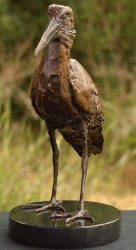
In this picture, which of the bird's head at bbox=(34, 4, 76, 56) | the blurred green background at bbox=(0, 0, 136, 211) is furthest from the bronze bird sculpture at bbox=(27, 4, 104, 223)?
the blurred green background at bbox=(0, 0, 136, 211)

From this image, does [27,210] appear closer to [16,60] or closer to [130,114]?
[130,114]

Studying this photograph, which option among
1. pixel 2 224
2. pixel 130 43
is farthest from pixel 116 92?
pixel 2 224

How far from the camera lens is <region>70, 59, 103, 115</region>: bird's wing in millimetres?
1677

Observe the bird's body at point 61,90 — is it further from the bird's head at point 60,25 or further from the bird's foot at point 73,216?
the bird's foot at point 73,216

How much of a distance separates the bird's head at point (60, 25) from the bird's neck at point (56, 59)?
23 millimetres

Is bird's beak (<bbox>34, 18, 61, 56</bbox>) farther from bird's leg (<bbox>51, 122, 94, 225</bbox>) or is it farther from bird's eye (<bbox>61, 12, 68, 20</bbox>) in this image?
bird's leg (<bbox>51, 122, 94, 225</bbox>)

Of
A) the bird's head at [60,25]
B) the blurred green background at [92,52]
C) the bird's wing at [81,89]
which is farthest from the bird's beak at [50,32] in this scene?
the blurred green background at [92,52]

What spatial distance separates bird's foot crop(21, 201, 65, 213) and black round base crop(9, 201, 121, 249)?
0.14 feet

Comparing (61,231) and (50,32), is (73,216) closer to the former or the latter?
(61,231)

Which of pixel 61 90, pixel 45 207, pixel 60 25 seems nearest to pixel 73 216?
pixel 45 207

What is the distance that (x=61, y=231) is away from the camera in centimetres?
164

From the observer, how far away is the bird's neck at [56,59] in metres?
1.67

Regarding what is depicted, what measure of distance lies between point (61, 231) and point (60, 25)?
0.66 meters

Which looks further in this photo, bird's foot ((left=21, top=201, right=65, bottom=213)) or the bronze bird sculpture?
bird's foot ((left=21, top=201, right=65, bottom=213))
